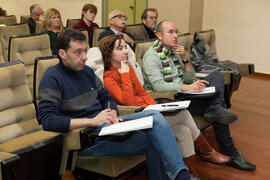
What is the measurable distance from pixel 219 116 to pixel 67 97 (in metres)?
1.30

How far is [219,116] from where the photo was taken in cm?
297

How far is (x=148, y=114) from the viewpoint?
2.31m

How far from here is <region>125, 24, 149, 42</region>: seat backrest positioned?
5133 mm

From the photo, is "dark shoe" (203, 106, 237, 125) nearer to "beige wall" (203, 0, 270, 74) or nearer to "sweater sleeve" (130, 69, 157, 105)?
"sweater sleeve" (130, 69, 157, 105)

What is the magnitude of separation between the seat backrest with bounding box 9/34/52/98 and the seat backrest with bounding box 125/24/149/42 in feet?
5.43

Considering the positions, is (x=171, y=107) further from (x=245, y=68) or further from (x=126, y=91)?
(x=245, y=68)

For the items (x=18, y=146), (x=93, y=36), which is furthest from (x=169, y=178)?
(x=93, y=36)

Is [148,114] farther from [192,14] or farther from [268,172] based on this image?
[192,14]

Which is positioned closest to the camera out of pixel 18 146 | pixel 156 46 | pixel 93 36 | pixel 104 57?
pixel 18 146

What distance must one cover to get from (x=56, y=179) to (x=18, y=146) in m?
0.26

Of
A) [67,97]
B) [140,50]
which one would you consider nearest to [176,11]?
[140,50]

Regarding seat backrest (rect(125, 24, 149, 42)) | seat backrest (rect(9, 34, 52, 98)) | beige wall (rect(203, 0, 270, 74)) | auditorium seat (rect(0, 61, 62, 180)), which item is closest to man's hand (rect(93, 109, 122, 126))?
auditorium seat (rect(0, 61, 62, 180))

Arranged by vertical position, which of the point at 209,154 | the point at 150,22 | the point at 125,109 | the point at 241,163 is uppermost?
the point at 150,22

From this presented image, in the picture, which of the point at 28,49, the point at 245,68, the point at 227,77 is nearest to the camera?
the point at 28,49
